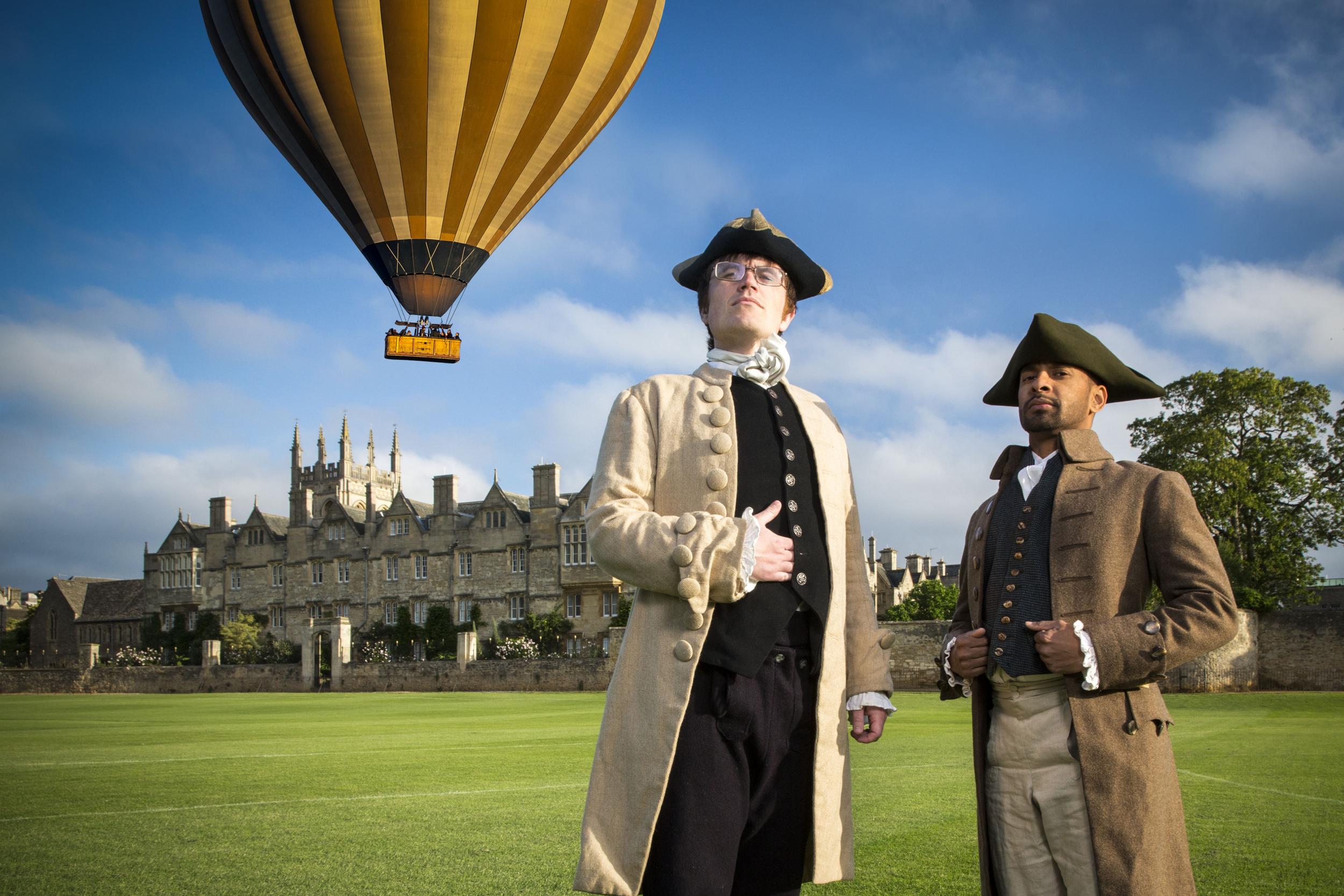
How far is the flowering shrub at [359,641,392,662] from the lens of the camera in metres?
52.3

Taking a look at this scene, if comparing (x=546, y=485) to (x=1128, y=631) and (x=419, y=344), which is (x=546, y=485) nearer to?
(x=419, y=344)

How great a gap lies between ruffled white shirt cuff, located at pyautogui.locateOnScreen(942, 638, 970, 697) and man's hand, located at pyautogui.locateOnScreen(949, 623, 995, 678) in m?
0.06

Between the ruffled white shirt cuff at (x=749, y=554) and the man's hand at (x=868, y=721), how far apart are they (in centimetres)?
58

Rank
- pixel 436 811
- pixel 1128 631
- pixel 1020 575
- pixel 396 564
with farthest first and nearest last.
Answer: pixel 396 564 → pixel 436 811 → pixel 1020 575 → pixel 1128 631

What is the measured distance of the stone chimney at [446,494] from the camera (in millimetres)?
56312

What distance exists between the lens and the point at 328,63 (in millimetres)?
19172

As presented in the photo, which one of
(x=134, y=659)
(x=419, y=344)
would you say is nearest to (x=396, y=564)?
(x=134, y=659)

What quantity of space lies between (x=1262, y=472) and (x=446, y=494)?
37.2 meters

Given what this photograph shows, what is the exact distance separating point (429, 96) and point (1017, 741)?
18666 millimetres

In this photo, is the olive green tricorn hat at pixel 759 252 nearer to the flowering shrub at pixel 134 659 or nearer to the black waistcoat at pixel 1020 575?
the black waistcoat at pixel 1020 575

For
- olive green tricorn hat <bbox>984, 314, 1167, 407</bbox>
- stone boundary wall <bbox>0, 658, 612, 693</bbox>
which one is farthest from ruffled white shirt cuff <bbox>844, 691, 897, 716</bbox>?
stone boundary wall <bbox>0, 658, 612, 693</bbox>

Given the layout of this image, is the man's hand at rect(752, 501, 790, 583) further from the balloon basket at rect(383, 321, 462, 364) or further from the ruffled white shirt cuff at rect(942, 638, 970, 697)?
the balloon basket at rect(383, 321, 462, 364)

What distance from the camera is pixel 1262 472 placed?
32.5 metres

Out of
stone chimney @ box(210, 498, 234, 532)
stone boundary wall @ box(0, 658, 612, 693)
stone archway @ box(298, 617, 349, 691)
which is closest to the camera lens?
stone boundary wall @ box(0, 658, 612, 693)
